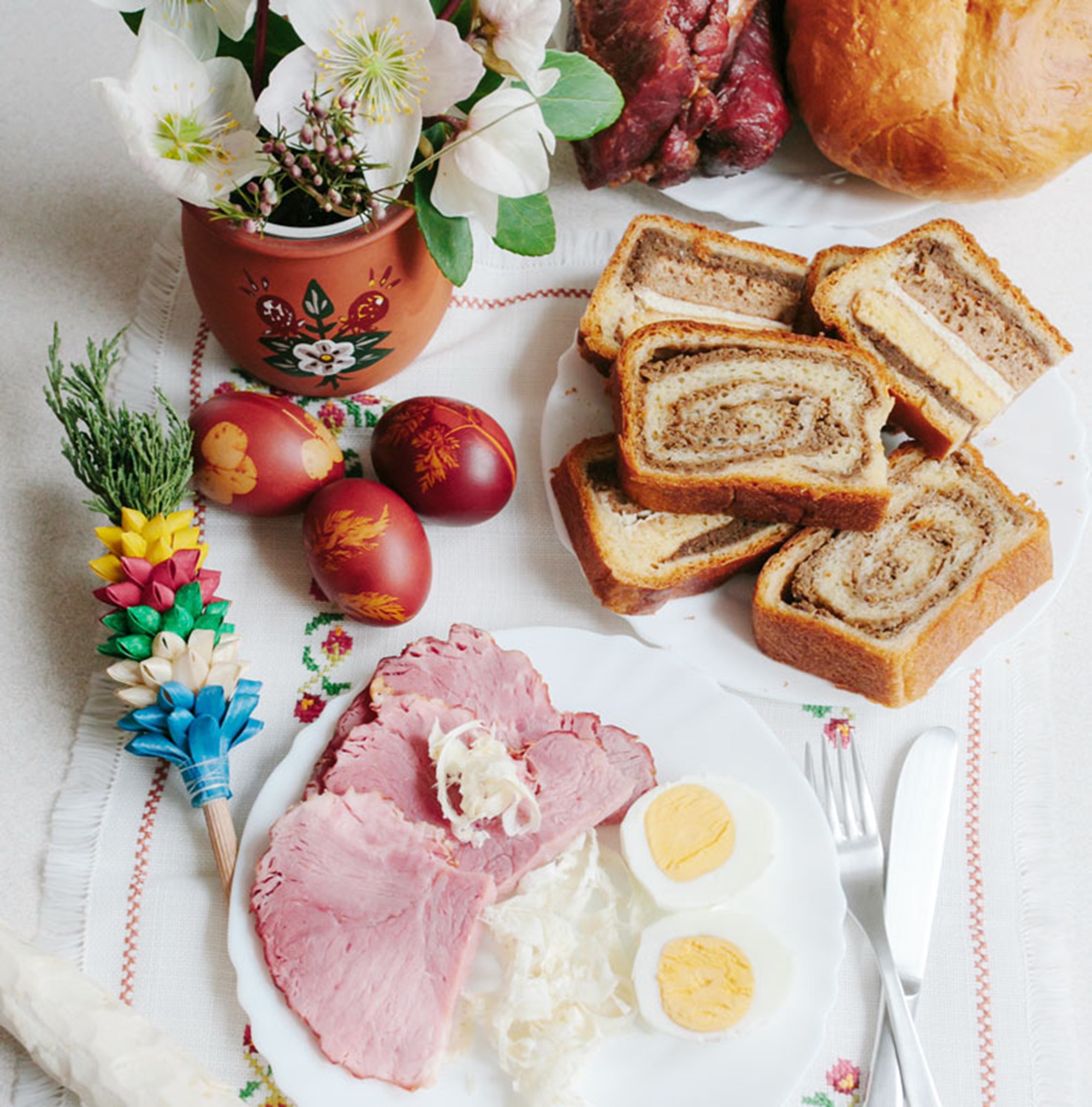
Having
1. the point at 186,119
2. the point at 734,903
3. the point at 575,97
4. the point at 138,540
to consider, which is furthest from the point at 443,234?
the point at 734,903

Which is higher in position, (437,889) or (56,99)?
(56,99)

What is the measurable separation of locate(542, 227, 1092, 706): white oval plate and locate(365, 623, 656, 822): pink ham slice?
180mm

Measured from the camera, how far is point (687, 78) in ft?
6.02

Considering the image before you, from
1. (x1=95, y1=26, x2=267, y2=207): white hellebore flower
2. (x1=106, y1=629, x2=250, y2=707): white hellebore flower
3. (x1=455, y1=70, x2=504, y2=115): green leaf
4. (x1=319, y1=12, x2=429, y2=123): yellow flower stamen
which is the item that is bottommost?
(x1=106, y1=629, x2=250, y2=707): white hellebore flower

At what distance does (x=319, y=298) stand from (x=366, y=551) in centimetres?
34

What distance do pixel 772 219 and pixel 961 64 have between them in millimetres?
362

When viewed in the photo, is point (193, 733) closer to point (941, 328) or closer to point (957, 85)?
point (941, 328)

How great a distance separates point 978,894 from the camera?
1583 millimetres

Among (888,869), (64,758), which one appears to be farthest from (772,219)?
(64,758)

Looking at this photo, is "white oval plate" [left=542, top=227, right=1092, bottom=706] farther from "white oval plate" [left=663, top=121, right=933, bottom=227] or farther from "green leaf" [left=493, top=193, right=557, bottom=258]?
"green leaf" [left=493, top=193, right=557, bottom=258]

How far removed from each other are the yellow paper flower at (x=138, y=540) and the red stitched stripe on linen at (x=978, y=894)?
1.12 meters

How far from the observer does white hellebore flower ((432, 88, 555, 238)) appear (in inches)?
51.8

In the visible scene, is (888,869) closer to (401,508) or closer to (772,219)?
(401,508)

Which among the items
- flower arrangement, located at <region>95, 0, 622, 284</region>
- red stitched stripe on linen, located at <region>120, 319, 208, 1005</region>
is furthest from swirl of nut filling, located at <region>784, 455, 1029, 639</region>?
red stitched stripe on linen, located at <region>120, 319, 208, 1005</region>
